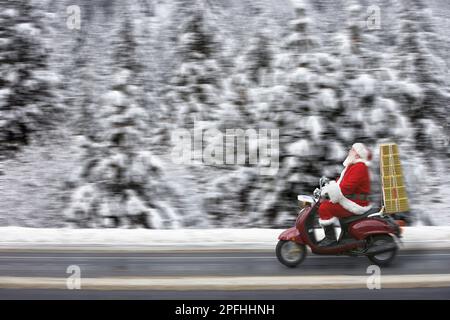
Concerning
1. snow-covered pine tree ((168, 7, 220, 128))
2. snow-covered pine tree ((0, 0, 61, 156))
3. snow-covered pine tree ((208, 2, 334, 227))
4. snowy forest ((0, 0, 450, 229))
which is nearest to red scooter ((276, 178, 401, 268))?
snowy forest ((0, 0, 450, 229))

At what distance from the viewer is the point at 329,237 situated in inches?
256

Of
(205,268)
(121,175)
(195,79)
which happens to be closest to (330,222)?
(205,268)

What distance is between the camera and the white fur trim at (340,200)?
6.19 m

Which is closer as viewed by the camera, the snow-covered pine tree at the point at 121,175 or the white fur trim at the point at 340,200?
the white fur trim at the point at 340,200

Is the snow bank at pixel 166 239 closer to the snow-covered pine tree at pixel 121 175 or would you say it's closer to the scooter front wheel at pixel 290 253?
the scooter front wheel at pixel 290 253

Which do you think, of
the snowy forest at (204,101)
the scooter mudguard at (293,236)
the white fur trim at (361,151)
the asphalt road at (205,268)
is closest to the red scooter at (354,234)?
the scooter mudguard at (293,236)

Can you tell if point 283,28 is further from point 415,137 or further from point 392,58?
point 415,137

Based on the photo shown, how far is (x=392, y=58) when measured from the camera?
12094mm

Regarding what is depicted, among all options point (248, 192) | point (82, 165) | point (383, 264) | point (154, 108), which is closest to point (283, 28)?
point (154, 108)

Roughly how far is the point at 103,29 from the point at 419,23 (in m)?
8.33

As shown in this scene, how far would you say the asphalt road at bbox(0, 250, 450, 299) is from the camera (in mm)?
5945

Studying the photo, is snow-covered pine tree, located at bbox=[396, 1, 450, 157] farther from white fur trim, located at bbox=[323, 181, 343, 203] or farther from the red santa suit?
white fur trim, located at bbox=[323, 181, 343, 203]

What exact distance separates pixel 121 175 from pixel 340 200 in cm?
564

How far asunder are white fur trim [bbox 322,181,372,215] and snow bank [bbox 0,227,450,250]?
1.51 metres
